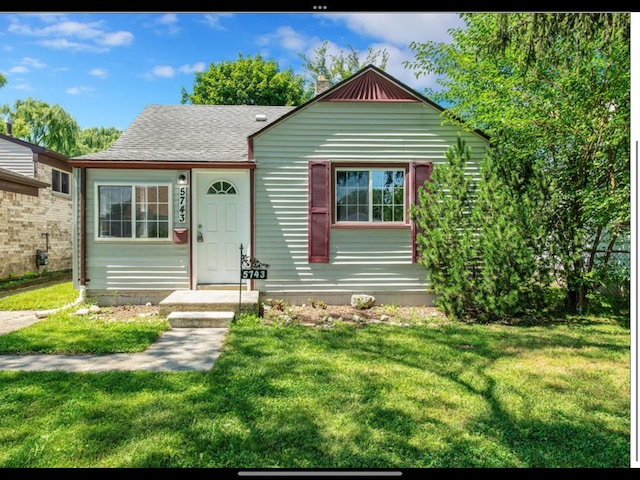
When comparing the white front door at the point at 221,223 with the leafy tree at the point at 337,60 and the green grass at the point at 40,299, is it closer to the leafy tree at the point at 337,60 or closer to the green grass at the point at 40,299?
the leafy tree at the point at 337,60

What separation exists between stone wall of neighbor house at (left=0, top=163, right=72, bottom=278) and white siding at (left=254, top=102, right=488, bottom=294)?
7.19m

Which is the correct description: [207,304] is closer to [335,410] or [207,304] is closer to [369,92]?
[335,410]

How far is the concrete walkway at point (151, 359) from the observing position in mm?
3357

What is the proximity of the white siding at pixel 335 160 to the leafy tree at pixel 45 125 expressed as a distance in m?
8.54

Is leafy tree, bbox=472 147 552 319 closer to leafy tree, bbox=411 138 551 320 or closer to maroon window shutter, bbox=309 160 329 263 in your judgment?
leafy tree, bbox=411 138 551 320

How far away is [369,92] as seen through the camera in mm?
6172

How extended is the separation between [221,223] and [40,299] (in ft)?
11.8

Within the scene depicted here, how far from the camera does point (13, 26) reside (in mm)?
2160

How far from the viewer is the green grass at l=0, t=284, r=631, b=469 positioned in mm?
2066

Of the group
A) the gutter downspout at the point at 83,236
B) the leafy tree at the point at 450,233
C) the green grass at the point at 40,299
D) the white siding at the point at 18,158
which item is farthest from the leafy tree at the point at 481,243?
the white siding at the point at 18,158

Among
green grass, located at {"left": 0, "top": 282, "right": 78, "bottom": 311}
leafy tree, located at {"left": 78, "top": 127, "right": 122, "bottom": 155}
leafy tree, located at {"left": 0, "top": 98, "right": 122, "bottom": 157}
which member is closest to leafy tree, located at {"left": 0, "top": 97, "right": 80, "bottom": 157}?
leafy tree, located at {"left": 0, "top": 98, "right": 122, "bottom": 157}
